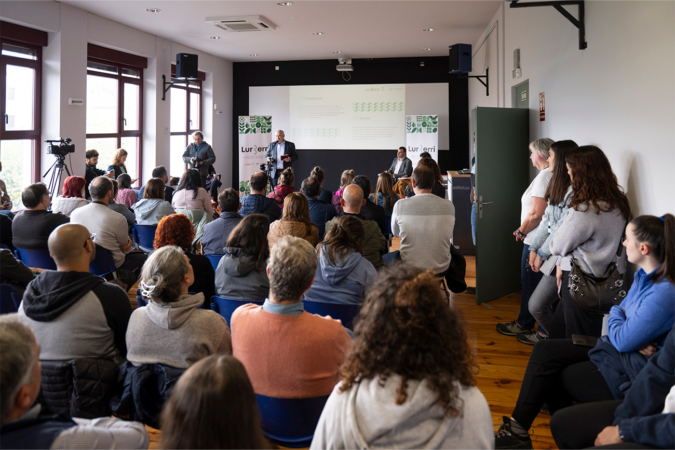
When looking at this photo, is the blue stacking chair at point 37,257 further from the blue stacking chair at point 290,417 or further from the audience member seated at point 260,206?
the blue stacking chair at point 290,417

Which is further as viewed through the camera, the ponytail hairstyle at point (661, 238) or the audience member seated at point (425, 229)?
the audience member seated at point (425, 229)

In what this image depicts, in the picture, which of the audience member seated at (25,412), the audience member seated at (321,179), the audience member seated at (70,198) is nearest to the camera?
the audience member seated at (25,412)

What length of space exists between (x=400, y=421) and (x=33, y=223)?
3.47 m

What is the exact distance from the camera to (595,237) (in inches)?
103

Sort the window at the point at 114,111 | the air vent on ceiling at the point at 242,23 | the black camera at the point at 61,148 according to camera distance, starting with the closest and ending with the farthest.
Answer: the black camera at the point at 61,148, the air vent on ceiling at the point at 242,23, the window at the point at 114,111

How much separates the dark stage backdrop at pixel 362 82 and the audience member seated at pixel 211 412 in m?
11.3

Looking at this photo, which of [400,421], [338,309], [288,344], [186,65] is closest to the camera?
[400,421]

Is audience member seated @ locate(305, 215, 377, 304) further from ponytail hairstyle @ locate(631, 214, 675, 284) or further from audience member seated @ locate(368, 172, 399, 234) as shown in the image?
audience member seated @ locate(368, 172, 399, 234)

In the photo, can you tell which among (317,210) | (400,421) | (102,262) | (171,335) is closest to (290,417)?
(171,335)

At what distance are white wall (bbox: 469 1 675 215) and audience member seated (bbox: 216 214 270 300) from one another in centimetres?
202

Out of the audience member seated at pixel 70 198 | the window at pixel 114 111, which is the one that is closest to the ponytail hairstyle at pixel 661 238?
the audience member seated at pixel 70 198

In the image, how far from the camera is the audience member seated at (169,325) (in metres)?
1.86

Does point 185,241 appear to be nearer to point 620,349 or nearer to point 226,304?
point 226,304

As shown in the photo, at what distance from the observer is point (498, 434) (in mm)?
2109
